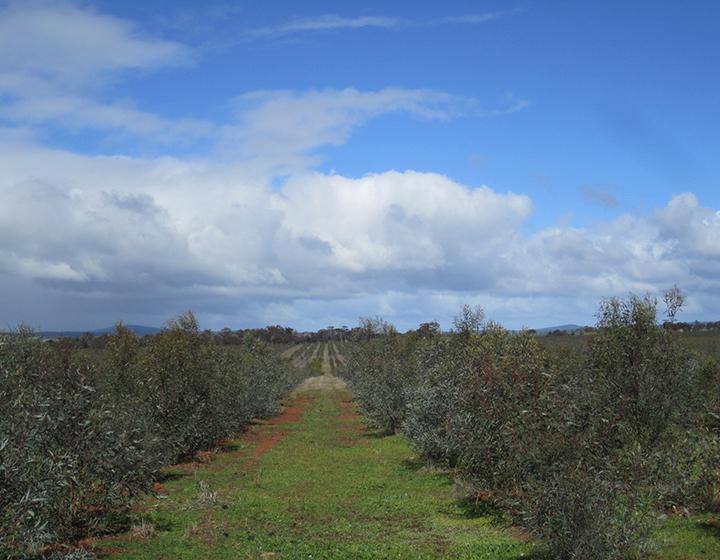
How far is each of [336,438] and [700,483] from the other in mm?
31427

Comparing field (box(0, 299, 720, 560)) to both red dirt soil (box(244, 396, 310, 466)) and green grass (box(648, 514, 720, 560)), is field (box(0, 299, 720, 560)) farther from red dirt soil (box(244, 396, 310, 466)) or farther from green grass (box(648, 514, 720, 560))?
red dirt soil (box(244, 396, 310, 466))

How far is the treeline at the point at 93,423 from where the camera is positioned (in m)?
13.4

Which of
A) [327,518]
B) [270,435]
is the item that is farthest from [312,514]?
[270,435]

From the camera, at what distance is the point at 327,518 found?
23234 millimetres

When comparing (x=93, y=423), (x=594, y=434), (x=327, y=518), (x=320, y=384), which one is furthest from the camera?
(x=320, y=384)

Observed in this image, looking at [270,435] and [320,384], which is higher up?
[270,435]

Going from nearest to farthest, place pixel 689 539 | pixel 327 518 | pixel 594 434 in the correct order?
pixel 594 434 → pixel 689 539 → pixel 327 518

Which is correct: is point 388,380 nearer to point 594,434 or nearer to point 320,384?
point 594,434

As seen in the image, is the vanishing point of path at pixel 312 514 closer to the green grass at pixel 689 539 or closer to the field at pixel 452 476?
the field at pixel 452 476

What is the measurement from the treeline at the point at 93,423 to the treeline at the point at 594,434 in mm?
10487

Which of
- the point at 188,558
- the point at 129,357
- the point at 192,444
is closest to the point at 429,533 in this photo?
Result: the point at 188,558

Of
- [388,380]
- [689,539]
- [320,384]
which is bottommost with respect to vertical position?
[320,384]

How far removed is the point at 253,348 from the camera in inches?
3167

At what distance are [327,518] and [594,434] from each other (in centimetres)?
1055
